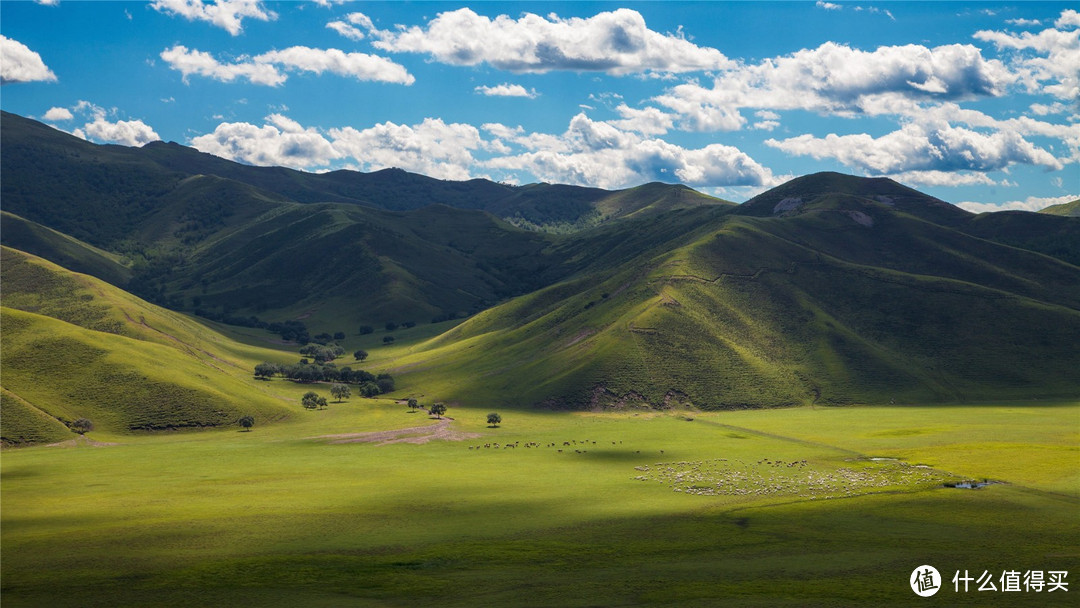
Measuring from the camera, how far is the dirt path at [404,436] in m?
146

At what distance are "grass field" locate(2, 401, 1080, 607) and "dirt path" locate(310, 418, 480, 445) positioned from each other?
3.52 metres

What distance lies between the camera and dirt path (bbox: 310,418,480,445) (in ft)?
481

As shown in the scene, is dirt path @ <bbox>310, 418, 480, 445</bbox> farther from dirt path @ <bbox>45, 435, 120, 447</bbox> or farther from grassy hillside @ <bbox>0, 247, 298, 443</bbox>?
dirt path @ <bbox>45, 435, 120, 447</bbox>

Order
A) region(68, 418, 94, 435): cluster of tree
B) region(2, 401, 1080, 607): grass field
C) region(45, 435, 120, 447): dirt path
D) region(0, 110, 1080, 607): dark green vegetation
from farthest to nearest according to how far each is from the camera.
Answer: region(68, 418, 94, 435): cluster of tree → region(45, 435, 120, 447): dirt path → region(0, 110, 1080, 607): dark green vegetation → region(2, 401, 1080, 607): grass field

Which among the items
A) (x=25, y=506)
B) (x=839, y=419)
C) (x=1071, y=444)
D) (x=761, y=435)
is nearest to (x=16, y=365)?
(x=25, y=506)

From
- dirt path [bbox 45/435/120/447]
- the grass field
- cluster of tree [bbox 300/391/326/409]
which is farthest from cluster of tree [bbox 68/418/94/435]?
cluster of tree [bbox 300/391/326/409]

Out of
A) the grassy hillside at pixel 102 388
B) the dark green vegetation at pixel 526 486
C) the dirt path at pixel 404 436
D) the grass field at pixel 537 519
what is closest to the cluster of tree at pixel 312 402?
the dark green vegetation at pixel 526 486

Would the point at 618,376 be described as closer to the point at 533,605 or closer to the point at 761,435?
the point at 761,435

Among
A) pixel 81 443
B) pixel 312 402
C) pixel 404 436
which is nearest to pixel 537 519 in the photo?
pixel 404 436

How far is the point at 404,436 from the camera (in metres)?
152

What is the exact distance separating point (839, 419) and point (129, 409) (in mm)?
136978

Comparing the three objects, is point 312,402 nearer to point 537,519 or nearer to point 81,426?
point 81,426

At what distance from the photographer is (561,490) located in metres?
102

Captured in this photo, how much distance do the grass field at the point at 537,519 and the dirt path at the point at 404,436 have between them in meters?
3.52
